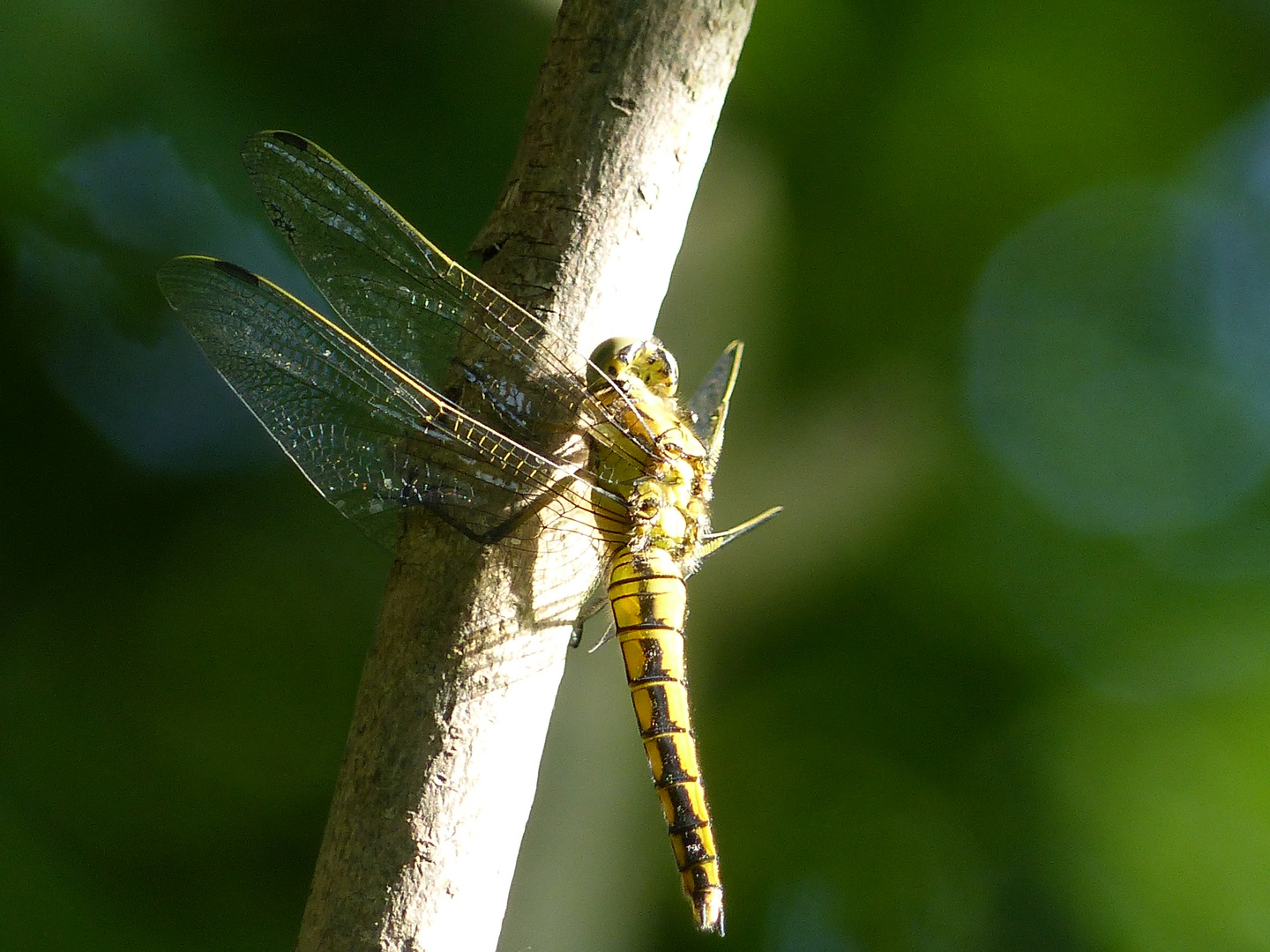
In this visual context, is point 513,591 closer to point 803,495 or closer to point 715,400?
point 715,400

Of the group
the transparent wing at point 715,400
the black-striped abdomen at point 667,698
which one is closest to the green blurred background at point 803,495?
the transparent wing at point 715,400

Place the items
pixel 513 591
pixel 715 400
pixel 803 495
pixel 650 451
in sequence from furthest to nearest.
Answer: pixel 803 495 < pixel 715 400 < pixel 650 451 < pixel 513 591

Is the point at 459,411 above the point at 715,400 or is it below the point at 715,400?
below

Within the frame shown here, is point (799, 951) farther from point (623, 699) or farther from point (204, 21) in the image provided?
point (204, 21)

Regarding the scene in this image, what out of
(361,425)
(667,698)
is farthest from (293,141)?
(667,698)

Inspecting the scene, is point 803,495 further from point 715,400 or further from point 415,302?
point 415,302

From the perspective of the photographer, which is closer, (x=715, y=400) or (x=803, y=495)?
(x=715, y=400)

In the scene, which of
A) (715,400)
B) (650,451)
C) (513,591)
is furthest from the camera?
(715,400)

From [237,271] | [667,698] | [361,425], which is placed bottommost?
[667,698]
